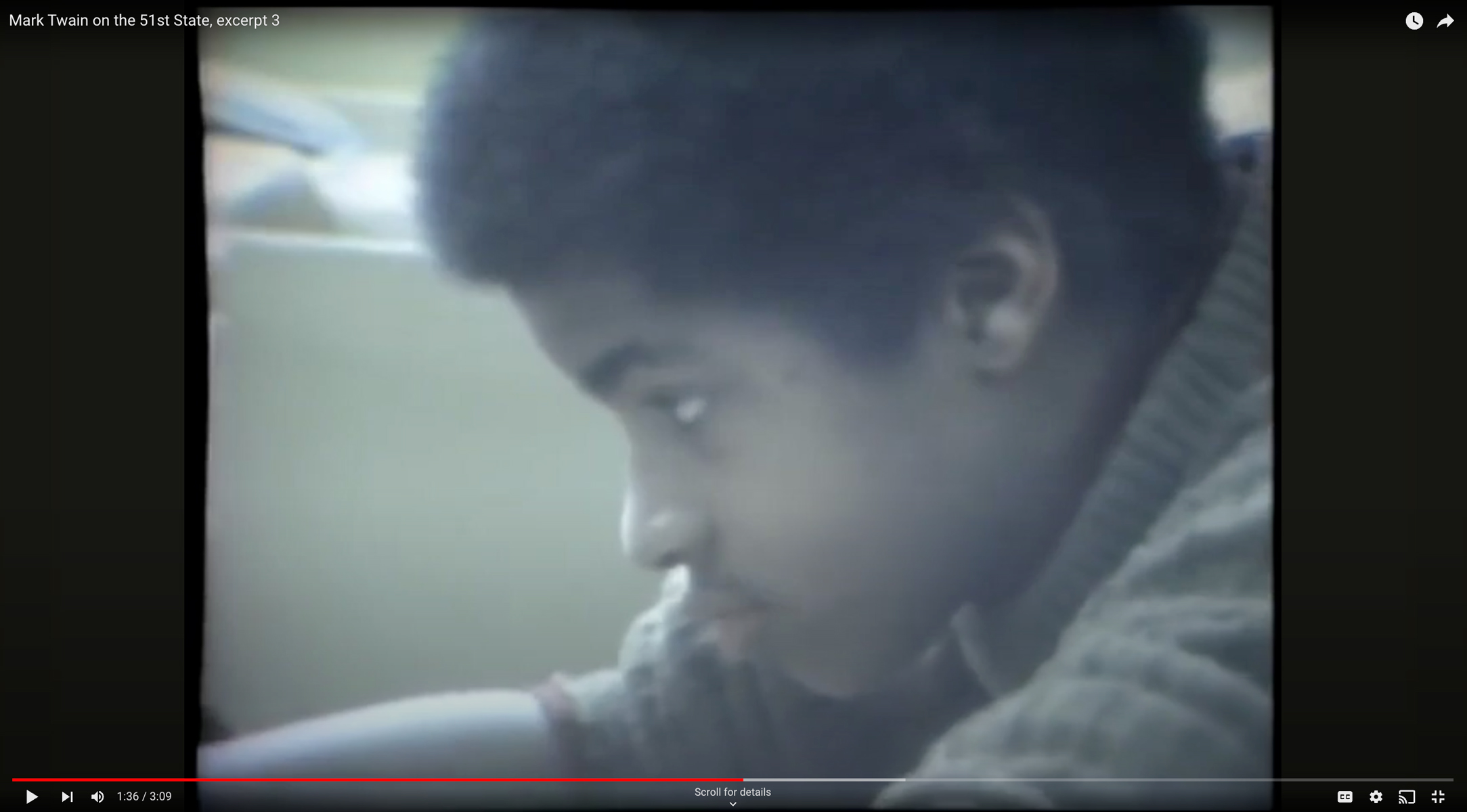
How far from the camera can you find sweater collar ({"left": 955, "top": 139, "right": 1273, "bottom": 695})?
1.65m

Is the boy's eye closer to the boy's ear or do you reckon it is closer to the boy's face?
the boy's face

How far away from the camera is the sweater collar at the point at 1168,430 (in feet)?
5.42

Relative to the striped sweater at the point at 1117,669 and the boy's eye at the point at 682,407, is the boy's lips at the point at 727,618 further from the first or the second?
the boy's eye at the point at 682,407

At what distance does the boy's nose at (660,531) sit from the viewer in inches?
65.4

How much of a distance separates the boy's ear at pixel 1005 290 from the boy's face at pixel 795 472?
37 millimetres

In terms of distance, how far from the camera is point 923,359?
1648 millimetres

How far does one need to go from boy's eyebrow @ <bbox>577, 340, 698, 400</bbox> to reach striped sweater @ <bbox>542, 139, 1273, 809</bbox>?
0.74 ft

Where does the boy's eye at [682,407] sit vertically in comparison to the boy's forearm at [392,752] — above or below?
above

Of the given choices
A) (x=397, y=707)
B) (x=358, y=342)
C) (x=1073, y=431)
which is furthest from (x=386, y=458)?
(x=1073, y=431)

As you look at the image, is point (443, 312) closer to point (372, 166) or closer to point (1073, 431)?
point (372, 166)

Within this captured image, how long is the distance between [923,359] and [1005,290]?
11cm
